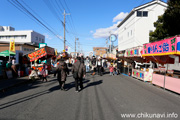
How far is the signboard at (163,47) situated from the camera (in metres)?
6.52

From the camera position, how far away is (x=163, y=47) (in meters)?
7.61

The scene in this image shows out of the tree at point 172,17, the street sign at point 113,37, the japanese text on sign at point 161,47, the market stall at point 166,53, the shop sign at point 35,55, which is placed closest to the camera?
the market stall at point 166,53

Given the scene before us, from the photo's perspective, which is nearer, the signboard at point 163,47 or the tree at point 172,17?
the signboard at point 163,47

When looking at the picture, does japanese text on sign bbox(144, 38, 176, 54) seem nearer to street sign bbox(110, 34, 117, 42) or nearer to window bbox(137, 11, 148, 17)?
window bbox(137, 11, 148, 17)

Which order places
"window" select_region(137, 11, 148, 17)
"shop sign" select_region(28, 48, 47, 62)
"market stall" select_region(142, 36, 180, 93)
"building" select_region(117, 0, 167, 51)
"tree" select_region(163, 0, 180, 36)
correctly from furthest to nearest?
"window" select_region(137, 11, 148, 17) → "building" select_region(117, 0, 167, 51) → "shop sign" select_region(28, 48, 47, 62) → "tree" select_region(163, 0, 180, 36) → "market stall" select_region(142, 36, 180, 93)

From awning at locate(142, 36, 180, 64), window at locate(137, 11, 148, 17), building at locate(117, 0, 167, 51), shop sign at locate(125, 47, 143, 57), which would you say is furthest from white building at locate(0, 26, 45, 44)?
awning at locate(142, 36, 180, 64)

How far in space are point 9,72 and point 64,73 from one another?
7396 mm

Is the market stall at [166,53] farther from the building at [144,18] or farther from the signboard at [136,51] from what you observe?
the building at [144,18]

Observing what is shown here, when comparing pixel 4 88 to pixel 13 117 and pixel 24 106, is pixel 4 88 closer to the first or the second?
pixel 24 106

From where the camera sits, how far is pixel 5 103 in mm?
5293

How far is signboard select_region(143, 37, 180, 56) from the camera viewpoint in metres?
6.52

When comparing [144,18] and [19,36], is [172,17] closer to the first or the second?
[144,18]

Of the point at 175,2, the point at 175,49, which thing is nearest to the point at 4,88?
the point at 175,49

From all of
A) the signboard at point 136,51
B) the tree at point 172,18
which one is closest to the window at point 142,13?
the tree at point 172,18
